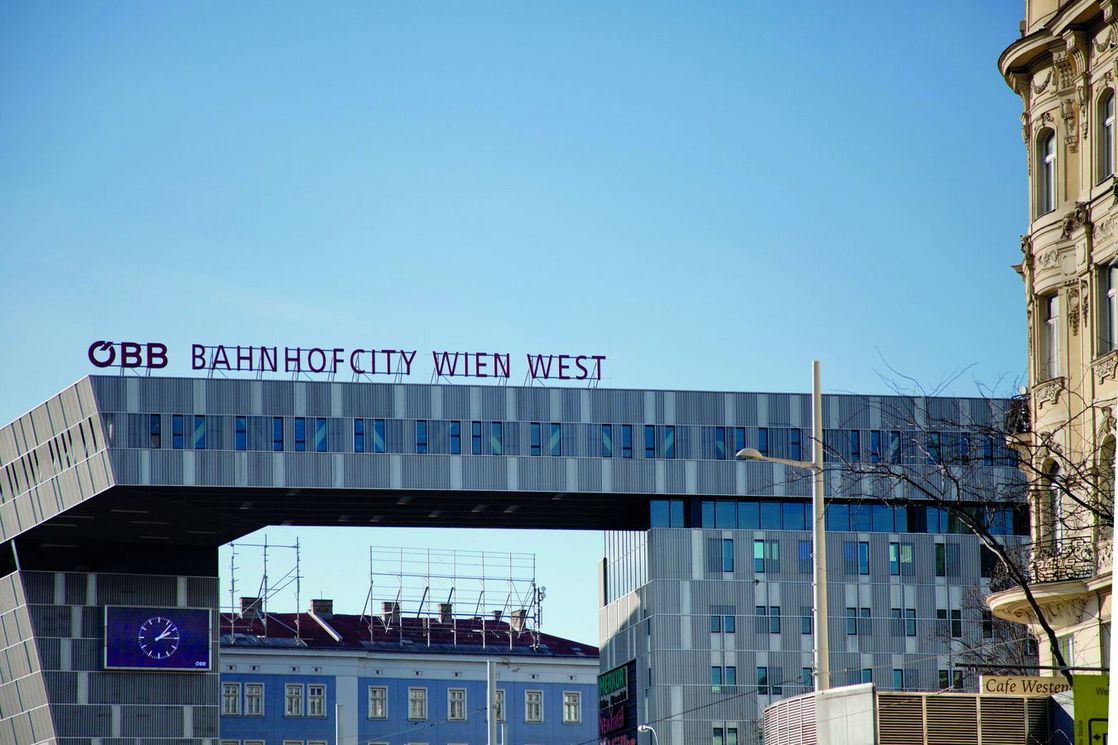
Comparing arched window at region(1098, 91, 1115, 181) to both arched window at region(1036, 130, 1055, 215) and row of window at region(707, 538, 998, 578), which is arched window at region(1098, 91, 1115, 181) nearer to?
Answer: arched window at region(1036, 130, 1055, 215)

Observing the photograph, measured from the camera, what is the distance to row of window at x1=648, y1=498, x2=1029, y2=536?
10569 cm

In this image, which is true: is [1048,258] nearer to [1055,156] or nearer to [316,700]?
[1055,156]

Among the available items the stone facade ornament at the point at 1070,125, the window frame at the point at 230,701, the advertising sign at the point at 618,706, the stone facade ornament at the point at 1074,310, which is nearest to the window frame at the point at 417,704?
the window frame at the point at 230,701

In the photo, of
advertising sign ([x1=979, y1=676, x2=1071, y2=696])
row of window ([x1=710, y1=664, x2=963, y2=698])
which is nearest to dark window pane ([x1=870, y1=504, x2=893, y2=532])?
row of window ([x1=710, y1=664, x2=963, y2=698])

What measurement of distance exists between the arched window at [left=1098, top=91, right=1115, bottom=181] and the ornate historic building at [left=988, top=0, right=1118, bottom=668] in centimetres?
2

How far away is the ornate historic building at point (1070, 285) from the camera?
130 feet

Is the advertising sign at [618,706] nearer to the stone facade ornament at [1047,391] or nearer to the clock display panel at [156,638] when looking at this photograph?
the clock display panel at [156,638]

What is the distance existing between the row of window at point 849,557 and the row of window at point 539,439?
4.35 metres

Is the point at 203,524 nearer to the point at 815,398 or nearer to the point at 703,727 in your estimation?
the point at 703,727

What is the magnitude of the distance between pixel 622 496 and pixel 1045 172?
63145 millimetres

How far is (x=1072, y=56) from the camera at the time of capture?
42.4 metres

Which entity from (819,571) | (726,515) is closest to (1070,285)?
(819,571)

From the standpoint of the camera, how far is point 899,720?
37.5 meters

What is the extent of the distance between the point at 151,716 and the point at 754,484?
3585 cm
